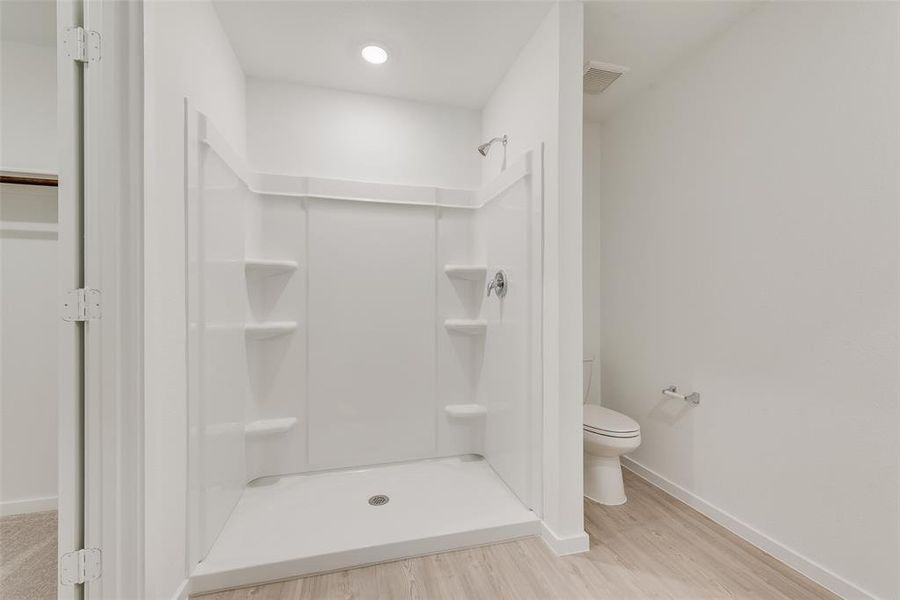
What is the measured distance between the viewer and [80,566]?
41.3 inches

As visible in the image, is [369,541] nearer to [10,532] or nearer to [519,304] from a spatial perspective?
[519,304]

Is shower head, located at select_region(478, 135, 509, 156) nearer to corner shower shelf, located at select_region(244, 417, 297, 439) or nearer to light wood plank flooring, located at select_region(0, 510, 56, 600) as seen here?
corner shower shelf, located at select_region(244, 417, 297, 439)

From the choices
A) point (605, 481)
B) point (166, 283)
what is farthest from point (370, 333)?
point (605, 481)

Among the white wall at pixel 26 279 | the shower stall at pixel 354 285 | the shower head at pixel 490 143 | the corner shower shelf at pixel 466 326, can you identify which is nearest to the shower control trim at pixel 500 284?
the shower stall at pixel 354 285

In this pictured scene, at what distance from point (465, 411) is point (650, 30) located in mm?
2298

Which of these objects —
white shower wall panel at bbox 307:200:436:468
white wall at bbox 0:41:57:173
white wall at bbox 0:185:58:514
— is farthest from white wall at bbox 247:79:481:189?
white wall at bbox 0:185:58:514

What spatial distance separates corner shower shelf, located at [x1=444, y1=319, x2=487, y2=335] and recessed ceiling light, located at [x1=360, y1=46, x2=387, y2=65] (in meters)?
1.55

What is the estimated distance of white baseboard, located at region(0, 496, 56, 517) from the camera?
1.56 meters

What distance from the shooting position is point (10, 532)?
4.92 feet

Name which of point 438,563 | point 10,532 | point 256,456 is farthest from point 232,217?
point 438,563

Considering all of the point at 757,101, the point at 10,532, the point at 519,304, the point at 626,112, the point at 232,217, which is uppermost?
the point at 626,112

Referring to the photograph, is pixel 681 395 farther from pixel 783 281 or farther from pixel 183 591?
pixel 183 591

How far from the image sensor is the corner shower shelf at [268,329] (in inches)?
81.0

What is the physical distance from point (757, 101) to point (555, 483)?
194 cm
